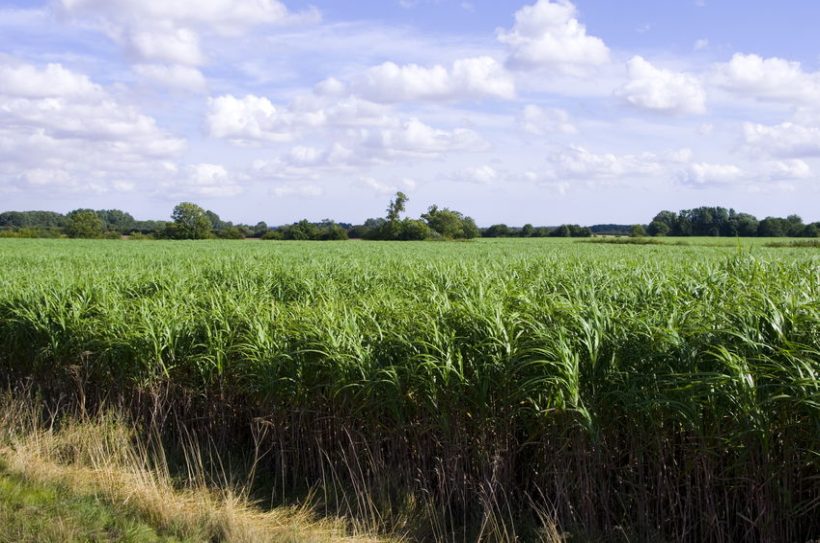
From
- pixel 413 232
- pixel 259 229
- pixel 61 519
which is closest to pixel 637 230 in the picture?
pixel 413 232

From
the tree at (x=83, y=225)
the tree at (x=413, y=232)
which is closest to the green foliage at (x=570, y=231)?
the tree at (x=413, y=232)

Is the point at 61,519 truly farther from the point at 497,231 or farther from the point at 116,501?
the point at 497,231

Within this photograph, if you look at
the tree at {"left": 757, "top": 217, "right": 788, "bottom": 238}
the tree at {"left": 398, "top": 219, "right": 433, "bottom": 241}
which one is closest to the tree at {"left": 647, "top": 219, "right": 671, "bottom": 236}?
the tree at {"left": 757, "top": 217, "right": 788, "bottom": 238}

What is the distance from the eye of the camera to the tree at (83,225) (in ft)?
332

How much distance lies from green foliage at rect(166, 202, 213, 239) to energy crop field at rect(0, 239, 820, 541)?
90518 mm

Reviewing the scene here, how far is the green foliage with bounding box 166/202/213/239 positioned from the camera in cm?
9419

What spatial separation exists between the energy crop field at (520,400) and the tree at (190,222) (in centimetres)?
9052

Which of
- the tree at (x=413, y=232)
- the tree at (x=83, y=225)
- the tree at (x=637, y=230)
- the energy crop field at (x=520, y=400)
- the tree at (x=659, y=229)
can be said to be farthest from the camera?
the tree at (x=83, y=225)

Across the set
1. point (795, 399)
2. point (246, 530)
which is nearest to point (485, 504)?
point (246, 530)

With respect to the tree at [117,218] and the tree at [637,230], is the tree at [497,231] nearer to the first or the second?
the tree at [637,230]

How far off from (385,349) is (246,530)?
1946 mm

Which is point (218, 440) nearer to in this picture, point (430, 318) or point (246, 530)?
point (246, 530)

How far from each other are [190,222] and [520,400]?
99737 mm

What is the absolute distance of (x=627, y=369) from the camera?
16.6ft
